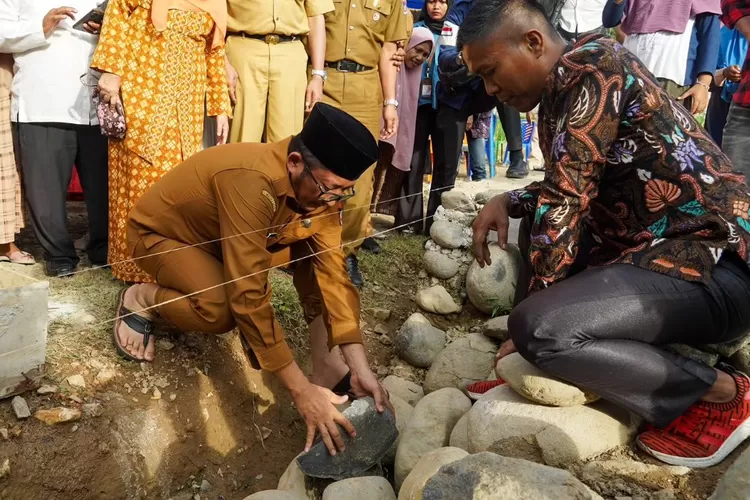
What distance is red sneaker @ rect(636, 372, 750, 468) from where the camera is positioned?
2.13 m

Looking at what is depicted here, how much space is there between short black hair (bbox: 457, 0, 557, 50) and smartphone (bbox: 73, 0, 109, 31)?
216cm

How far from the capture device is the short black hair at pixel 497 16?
2189 mm

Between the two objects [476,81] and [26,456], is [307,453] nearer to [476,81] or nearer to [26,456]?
[26,456]

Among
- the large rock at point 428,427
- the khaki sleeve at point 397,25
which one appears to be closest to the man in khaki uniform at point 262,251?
the large rock at point 428,427

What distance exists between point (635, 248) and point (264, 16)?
2470 mm

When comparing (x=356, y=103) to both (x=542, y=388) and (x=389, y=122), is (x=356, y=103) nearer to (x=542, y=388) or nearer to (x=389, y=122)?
(x=389, y=122)

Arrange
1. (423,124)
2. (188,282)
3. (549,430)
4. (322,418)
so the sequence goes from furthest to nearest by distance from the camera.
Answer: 1. (423,124)
2. (188,282)
3. (322,418)
4. (549,430)

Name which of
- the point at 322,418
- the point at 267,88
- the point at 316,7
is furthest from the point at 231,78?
the point at 322,418

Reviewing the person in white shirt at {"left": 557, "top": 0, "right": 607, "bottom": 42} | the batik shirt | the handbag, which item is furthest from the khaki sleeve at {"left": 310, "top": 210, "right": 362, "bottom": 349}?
the person in white shirt at {"left": 557, "top": 0, "right": 607, "bottom": 42}

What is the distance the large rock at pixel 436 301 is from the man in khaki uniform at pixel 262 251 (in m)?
1.15

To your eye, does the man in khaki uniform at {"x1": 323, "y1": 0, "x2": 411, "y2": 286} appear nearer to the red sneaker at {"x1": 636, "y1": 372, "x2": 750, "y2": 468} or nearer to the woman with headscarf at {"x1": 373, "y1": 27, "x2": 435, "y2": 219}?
the woman with headscarf at {"x1": 373, "y1": 27, "x2": 435, "y2": 219}

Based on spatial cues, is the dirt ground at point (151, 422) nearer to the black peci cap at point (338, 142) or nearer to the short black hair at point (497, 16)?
the black peci cap at point (338, 142)

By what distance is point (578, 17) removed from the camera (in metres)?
5.30

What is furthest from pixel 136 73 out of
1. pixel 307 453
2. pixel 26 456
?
pixel 307 453
